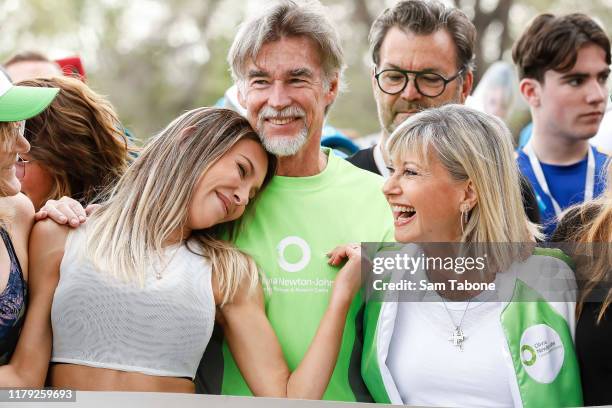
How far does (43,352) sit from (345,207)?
111 centimetres

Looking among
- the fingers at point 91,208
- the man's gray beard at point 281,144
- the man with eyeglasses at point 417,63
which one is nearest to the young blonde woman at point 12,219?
the fingers at point 91,208

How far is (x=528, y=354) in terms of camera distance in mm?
2609

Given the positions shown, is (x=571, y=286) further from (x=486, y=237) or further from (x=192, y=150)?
(x=192, y=150)

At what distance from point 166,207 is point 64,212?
329 millimetres

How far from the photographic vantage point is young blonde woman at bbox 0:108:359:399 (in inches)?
107

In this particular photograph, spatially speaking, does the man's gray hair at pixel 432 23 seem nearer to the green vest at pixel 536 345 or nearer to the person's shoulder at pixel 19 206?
the green vest at pixel 536 345

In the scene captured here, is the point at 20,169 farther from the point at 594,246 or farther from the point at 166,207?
the point at 594,246

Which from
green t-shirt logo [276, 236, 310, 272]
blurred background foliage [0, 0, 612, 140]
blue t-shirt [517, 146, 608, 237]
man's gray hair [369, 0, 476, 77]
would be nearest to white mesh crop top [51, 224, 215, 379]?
green t-shirt logo [276, 236, 310, 272]

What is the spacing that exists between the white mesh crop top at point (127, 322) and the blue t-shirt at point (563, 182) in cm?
174

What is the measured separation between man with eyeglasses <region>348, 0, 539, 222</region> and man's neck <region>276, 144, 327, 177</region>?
453 mm

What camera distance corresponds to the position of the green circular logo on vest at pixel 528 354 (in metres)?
2.60

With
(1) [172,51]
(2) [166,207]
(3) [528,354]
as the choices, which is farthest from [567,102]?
(1) [172,51]

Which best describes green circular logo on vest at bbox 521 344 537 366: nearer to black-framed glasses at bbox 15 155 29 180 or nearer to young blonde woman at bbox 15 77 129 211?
young blonde woman at bbox 15 77 129 211

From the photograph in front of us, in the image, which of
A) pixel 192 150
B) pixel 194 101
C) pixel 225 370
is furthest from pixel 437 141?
pixel 194 101
